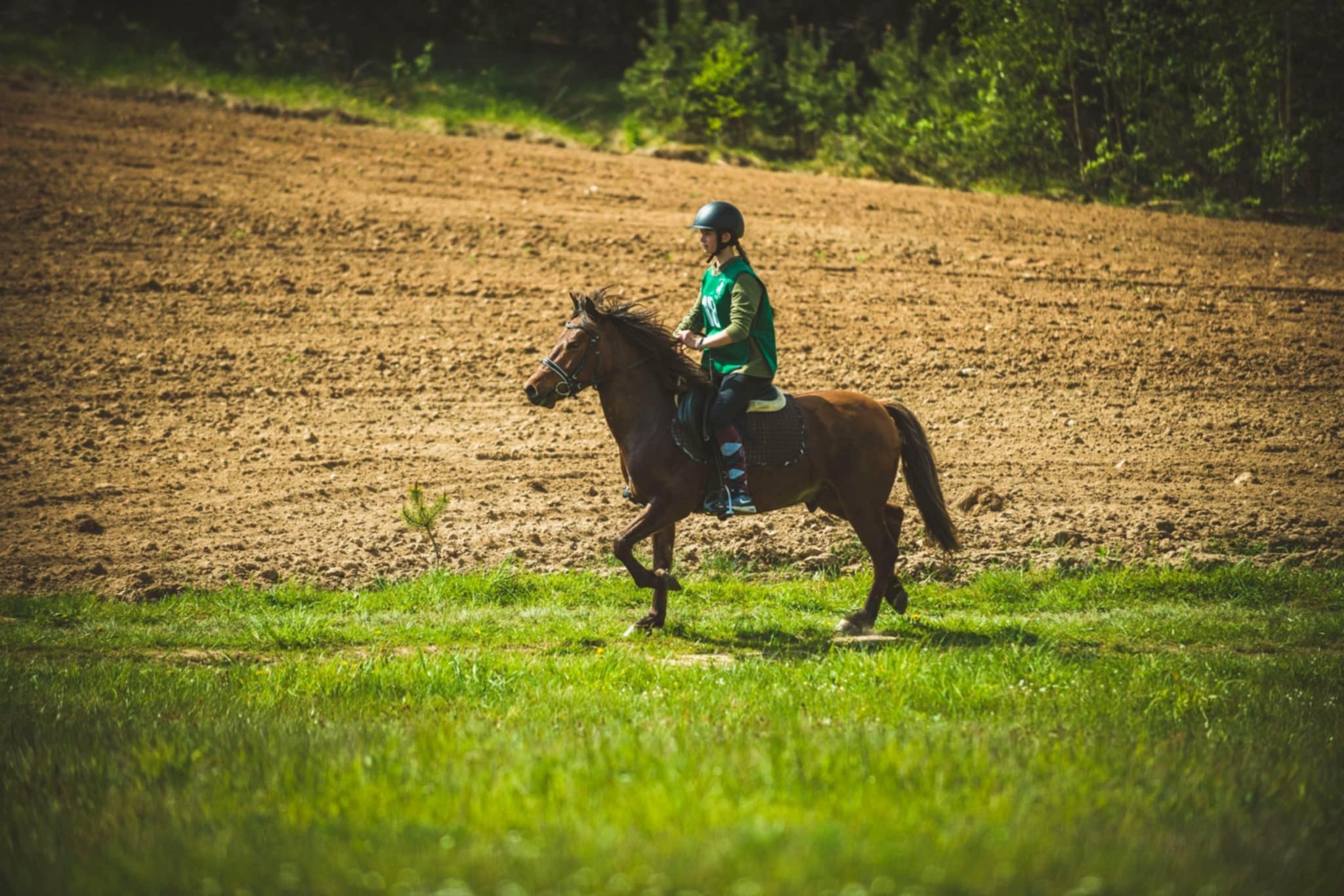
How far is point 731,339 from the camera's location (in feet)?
27.4

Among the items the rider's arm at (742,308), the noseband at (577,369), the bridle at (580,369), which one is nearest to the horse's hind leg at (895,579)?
the rider's arm at (742,308)

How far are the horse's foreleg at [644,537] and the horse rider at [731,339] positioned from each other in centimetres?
42

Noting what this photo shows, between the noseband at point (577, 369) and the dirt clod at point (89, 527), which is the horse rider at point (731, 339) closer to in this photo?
the noseband at point (577, 369)

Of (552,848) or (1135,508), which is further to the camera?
(1135,508)

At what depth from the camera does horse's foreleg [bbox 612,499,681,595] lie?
8.51m

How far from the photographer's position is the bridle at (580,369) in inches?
336

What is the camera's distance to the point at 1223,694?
6516 mm

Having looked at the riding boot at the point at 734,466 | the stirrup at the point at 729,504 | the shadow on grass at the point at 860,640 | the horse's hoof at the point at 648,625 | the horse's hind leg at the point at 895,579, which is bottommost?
the horse's hoof at the point at 648,625

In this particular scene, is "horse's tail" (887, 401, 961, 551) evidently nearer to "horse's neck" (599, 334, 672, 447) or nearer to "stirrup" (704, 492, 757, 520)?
"stirrup" (704, 492, 757, 520)

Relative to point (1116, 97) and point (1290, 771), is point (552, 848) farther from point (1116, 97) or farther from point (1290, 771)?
point (1116, 97)

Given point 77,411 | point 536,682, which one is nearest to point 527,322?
point 77,411

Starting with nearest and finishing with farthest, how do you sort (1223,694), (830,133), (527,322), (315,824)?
1. (315,824)
2. (1223,694)
3. (527,322)
4. (830,133)

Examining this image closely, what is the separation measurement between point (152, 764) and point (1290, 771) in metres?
4.93

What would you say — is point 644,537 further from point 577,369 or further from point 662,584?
point 577,369
